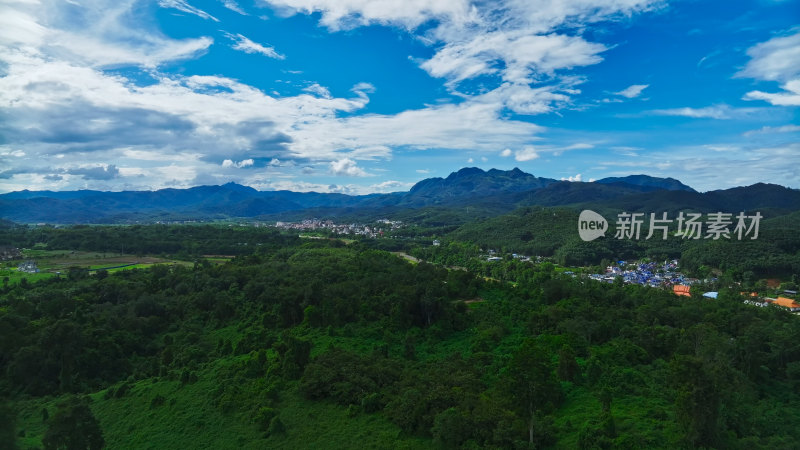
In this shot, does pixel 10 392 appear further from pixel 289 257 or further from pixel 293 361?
pixel 289 257

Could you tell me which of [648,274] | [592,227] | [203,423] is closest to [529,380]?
[203,423]

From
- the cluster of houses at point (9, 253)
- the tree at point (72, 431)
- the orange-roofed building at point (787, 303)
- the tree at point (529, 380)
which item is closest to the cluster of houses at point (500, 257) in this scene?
the orange-roofed building at point (787, 303)

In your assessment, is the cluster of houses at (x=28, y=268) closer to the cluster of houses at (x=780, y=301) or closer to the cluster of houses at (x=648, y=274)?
the cluster of houses at (x=648, y=274)

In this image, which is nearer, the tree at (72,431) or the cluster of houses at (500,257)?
the tree at (72,431)

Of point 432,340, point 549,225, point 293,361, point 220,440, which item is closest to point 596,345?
point 432,340

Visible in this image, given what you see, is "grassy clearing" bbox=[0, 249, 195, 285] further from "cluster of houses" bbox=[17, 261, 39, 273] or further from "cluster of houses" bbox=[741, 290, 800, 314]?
"cluster of houses" bbox=[741, 290, 800, 314]

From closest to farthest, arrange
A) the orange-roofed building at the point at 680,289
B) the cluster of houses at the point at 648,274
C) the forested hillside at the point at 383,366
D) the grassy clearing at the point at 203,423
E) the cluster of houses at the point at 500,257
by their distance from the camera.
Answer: the forested hillside at the point at 383,366
the grassy clearing at the point at 203,423
the orange-roofed building at the point at 680,289
the cluster of houses at the point at 648,274
the cluster of houses at the point at 500,257

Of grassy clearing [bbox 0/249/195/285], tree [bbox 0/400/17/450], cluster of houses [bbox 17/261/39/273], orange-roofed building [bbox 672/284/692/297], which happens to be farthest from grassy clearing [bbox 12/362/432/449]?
orange-roofed building [bbox 672/284/692/297]
